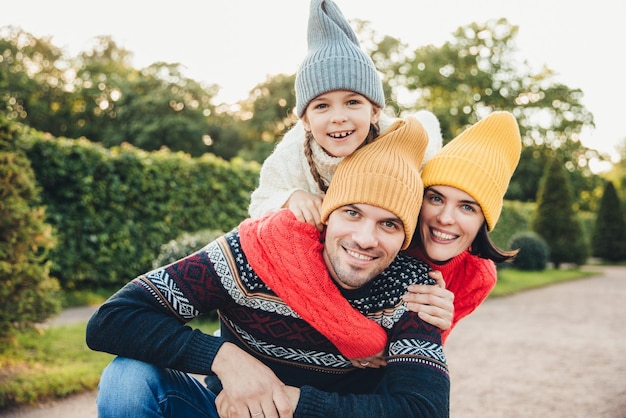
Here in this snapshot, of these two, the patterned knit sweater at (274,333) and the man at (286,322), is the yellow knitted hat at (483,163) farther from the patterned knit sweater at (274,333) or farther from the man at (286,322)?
the patterned knit sweater at (274,333)

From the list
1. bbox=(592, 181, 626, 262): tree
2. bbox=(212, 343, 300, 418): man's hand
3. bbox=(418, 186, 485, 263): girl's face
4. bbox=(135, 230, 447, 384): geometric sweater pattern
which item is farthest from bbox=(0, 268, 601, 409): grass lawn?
bbox=(592, 181, 626, 262): tree

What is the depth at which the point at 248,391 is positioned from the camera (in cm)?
193

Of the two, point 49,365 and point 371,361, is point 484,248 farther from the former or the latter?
point 49,365

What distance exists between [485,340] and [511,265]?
35.8 ft

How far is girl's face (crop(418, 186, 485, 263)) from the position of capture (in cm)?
252

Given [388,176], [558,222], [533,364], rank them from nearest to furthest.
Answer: [388,176] < [533,364] < [558,222]

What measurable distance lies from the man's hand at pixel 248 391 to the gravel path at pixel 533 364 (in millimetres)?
2708

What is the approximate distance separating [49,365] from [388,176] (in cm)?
438

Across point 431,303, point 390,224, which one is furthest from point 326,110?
point 431,303

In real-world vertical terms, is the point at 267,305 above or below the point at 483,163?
below

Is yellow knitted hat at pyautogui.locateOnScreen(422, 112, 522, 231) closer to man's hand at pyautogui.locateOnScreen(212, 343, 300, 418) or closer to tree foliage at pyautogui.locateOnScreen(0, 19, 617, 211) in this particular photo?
man's hand at pyautogui.locateOnScreen(212, 343, 300, 418)

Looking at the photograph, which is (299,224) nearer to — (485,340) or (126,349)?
(126,349)

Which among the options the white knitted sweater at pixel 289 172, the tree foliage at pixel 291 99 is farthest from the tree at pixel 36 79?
the white knitted sweater at pixel 289 172

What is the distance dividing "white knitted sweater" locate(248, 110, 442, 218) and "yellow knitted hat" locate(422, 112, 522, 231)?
0.22 metres
